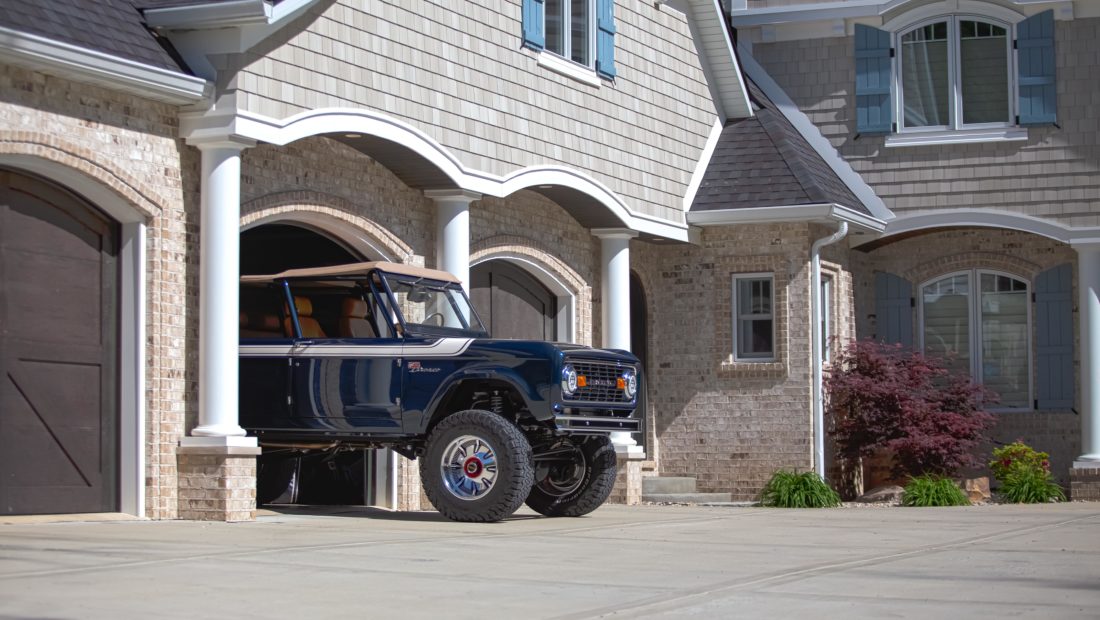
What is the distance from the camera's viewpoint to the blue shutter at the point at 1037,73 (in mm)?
20516

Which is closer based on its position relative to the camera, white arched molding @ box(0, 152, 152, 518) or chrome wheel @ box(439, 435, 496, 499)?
white arched molding @ box(0, 152, 152, 518)

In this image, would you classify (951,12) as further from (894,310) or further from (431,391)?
(431,391)

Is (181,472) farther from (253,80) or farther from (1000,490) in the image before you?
(1000,490)

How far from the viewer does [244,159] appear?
13.5 m

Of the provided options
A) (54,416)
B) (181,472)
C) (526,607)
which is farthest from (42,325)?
(526,607)

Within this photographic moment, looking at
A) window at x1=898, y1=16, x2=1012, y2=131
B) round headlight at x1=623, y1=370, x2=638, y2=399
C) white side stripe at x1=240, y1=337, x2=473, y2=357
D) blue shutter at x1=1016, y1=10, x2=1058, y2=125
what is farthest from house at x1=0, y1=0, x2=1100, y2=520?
round headlight at x1=623, y1=370, x2=638, y2=399

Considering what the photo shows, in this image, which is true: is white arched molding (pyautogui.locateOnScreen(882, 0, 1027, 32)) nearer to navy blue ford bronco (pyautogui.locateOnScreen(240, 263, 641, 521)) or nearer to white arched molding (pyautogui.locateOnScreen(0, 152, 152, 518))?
navy blue ford bronco (pyautogui.locateOnScreen(240, 263, 641, 521))

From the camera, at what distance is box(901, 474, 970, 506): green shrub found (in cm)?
1816

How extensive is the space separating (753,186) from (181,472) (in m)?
9.63

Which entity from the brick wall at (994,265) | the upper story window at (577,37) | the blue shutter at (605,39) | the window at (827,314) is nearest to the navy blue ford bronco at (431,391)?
the upper story window at (577,37)

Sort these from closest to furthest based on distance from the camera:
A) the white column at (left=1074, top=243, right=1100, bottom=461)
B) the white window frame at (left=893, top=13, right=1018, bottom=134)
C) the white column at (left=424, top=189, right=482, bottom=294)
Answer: the white column at (left=424, top=189, right=482, bottom=294) < the white column at (left=1074, top=243, right=1100, bottom=461) < the white window frame at (left=893, top=13, right=1018, bottom=134)

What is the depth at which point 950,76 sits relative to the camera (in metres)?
21.1

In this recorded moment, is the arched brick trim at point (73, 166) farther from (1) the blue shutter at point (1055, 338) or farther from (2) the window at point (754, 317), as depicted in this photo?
(1) the blue shutter at point (1055, 338)

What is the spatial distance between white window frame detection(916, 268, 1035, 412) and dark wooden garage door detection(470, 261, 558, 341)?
19.2ft
